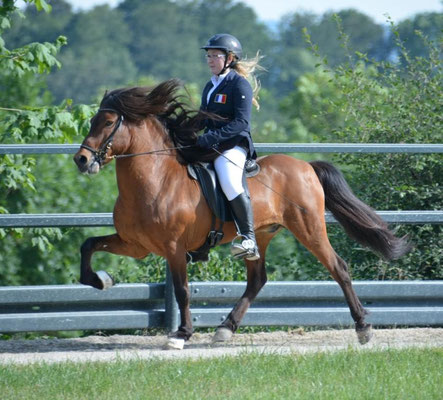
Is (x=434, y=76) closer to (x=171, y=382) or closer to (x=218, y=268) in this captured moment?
(x=218, y=268)

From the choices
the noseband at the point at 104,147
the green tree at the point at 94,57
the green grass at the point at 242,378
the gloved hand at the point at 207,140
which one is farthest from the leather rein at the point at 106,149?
the green tree at the point at 94,57

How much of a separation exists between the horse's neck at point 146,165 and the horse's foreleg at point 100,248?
434 mm

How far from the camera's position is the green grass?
20.7ft

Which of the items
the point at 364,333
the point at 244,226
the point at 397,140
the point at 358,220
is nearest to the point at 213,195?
→ the point at 244,226

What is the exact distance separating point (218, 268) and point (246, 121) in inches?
88.1

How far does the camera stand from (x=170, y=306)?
878 centimetres

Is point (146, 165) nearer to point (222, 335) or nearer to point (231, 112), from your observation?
point (231, 112)

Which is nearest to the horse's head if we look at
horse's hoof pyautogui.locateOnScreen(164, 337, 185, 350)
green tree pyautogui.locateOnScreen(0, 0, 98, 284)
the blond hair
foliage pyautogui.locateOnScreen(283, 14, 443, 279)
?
the blond hair

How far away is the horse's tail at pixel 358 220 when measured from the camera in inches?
343

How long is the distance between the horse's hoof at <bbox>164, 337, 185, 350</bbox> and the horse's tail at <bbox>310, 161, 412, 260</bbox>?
1.81m

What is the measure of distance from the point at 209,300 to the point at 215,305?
22 cm

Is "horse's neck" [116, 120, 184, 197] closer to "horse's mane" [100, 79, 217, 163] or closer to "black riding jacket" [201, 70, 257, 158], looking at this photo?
"horse's mane" [100, 79, 217, 163]

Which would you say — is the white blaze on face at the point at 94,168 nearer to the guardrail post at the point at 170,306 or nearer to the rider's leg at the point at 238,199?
the rider's leg at the point at 238,199

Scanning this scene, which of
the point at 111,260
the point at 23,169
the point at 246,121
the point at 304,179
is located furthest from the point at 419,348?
the point at 111,260
